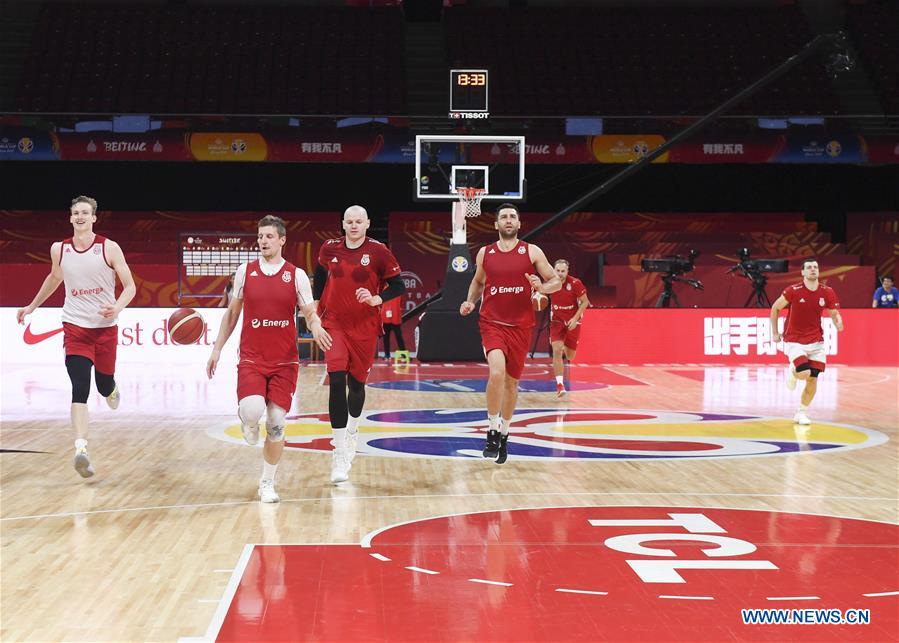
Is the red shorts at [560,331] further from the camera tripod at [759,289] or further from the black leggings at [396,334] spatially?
the camera tripod at [759,289]

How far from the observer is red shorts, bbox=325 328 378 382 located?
8211 millimetres

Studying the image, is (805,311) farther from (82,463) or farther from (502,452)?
(82,463)

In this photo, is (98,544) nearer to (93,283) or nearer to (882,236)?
(93,283)

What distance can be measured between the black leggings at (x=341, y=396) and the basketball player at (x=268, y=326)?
33.4 inches

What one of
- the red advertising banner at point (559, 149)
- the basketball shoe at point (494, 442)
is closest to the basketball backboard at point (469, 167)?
the red advertising banner at point (559, 149)

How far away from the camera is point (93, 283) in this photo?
8469 mm

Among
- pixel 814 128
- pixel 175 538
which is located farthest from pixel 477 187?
pixel 175 538

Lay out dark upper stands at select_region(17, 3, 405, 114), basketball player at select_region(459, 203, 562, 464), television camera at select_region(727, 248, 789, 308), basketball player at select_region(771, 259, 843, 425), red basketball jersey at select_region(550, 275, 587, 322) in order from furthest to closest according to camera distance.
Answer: dark upper stands at select_region(17, 3, 405, 114) < television camera at select_region(727, 248, 789, 308) < red basketball jersey at select_region(550, 275, 587, 322) < basketball player at select_region(771, 259, 843, 425) < basketball player at select_region(459, 203, 562, 464)

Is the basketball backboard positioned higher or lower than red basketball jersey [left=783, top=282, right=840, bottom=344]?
higher

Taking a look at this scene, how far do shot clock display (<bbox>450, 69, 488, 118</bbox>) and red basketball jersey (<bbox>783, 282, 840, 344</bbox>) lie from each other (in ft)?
28.7

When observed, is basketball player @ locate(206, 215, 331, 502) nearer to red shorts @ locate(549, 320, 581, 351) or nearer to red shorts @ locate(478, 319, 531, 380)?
red shorts @ locate(478, 319, 531, 380)

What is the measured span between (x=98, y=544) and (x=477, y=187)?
50.7 feet

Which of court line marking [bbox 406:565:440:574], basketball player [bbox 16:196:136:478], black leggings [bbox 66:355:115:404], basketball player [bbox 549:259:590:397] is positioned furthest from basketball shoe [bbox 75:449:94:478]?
basketball player [bbox 549:259:590:397]

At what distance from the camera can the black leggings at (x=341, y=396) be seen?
825 centimetres
